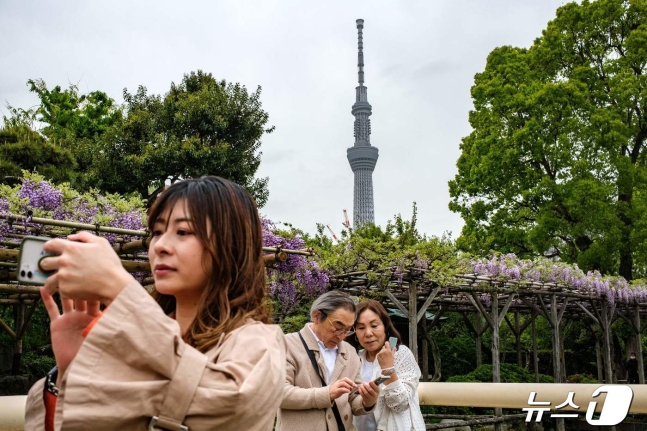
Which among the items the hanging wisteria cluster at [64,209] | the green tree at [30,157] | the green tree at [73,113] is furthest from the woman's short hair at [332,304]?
the green tree at [73,113]

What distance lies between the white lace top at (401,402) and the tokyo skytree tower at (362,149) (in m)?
60.9

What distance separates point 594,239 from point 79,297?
18.4m

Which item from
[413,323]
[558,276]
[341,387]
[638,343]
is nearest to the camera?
[341,387]

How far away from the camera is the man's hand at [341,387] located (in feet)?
9.43

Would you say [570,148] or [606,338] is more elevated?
[570,148]

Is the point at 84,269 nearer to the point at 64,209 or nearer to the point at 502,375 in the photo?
the point at 64,209

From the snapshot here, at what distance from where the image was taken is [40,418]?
110 centimetres

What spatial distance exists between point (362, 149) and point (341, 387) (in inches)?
3058

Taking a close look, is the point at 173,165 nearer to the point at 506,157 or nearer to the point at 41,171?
the point at 41,171

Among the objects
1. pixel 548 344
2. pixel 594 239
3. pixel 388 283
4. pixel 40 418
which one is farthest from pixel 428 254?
pixel 548 344

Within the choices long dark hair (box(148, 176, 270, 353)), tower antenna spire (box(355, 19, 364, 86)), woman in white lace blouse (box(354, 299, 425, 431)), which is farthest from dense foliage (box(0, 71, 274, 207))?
tower antenna spire (box(355, 19, 364, 86))

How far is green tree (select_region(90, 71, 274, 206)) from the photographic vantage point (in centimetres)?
1912

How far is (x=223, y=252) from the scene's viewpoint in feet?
3.79

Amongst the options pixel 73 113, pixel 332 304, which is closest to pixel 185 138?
pixel 73 113
